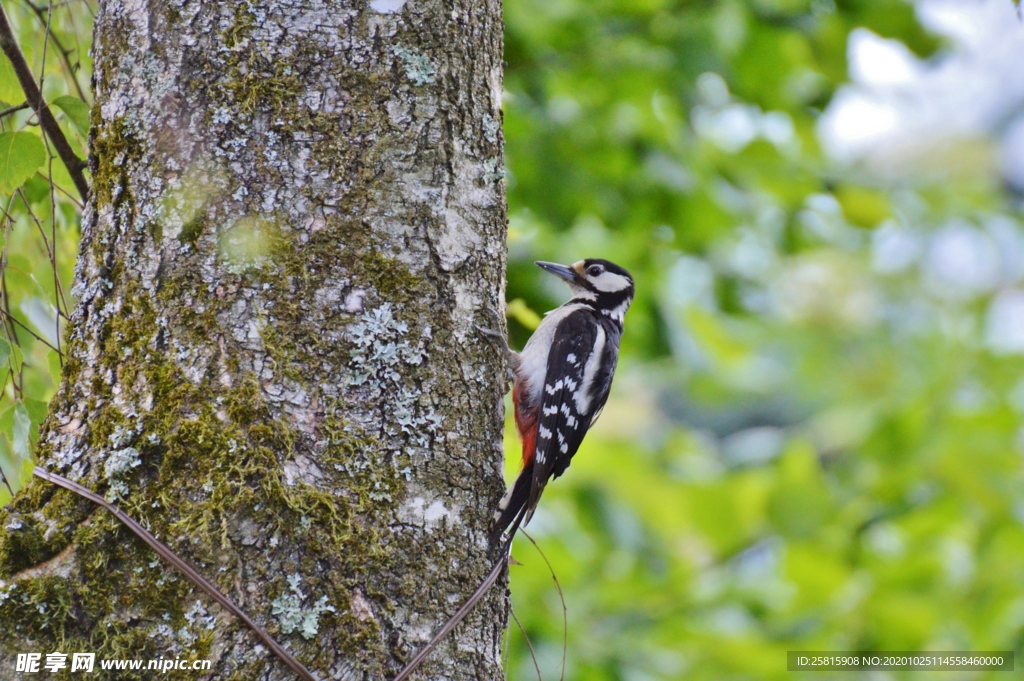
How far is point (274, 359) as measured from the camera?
5.24ft

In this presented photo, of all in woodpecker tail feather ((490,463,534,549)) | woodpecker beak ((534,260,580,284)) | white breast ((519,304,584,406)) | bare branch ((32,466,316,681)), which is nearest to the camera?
A: bare branch ((32,466,316,681))

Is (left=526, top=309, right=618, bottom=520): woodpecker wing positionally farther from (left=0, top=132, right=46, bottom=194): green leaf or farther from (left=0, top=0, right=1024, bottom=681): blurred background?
(left=0, top=132, right=46, bottom=194): green leaf

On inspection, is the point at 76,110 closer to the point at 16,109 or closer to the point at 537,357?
the point at 16,109

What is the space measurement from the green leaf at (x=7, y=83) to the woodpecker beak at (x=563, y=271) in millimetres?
1995

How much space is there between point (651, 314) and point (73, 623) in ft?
10.9

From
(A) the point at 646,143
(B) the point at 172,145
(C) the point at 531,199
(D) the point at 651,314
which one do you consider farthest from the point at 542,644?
(B) the point at 172,145

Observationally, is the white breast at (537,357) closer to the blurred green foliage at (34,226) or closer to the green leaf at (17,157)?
the blurred green foliage at (34,226)

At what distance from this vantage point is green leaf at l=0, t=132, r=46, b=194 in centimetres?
172

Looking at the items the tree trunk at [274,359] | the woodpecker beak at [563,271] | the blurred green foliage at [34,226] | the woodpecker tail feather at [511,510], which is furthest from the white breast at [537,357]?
the blurred green foliage at [34,226]

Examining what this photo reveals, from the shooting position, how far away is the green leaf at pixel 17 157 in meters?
1.72

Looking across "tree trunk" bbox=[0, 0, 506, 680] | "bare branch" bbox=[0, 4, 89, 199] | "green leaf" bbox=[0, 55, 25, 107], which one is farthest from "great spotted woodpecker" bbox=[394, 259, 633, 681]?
"green leaf" bbox=[0, 55, 25, 107]

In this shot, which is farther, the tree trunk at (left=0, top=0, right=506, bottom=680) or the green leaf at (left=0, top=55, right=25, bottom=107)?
the green leaf at (left=0, top=55, right=25, bottom=107)

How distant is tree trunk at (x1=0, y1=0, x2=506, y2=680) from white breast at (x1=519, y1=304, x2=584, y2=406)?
1033 mm

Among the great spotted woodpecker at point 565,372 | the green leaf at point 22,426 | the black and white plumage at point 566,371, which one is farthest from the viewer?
the black and white plumage at point 566,371
